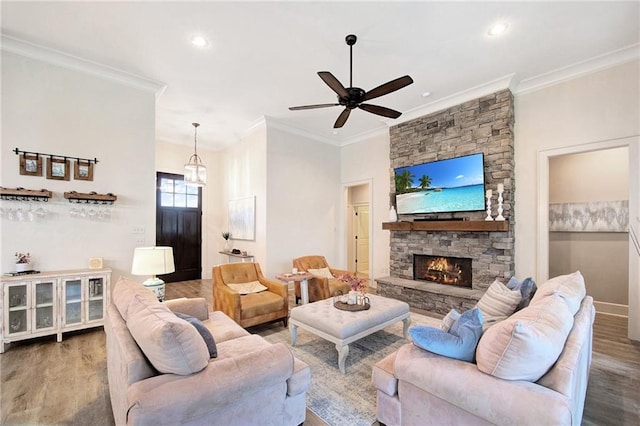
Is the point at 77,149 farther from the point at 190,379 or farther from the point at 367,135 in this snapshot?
the point at 367,135

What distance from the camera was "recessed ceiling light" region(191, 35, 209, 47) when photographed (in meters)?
3.14

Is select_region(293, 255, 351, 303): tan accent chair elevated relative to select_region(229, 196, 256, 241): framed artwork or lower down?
lower down

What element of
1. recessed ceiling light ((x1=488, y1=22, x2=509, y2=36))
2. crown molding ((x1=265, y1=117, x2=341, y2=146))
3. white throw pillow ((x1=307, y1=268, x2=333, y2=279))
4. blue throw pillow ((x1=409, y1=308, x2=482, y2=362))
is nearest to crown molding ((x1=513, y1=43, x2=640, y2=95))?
recessed ceiling light ((x1=488, y1=22, x2=509, y2=36))

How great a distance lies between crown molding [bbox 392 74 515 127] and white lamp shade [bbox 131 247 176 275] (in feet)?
15.0

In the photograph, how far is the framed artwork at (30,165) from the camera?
130 inches

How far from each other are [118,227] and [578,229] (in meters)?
7.20

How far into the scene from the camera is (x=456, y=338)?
1.67 meters

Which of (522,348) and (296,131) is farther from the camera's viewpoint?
(296,131)

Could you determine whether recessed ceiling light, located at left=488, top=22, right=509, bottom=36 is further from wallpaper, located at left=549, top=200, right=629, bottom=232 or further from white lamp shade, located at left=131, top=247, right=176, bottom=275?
white lamp shade, located at left=131, top=247, right=176, bottom=275

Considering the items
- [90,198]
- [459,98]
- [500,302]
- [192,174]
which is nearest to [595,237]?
[459,98]

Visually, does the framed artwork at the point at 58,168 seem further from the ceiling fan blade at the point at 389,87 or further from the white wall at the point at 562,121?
the white wall at the point at 562,121

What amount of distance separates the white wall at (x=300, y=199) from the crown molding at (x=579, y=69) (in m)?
3.87

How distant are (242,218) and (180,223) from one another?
185cm

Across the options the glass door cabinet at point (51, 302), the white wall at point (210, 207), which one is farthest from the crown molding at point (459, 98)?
the glass door cabinet at point (51, 302)
